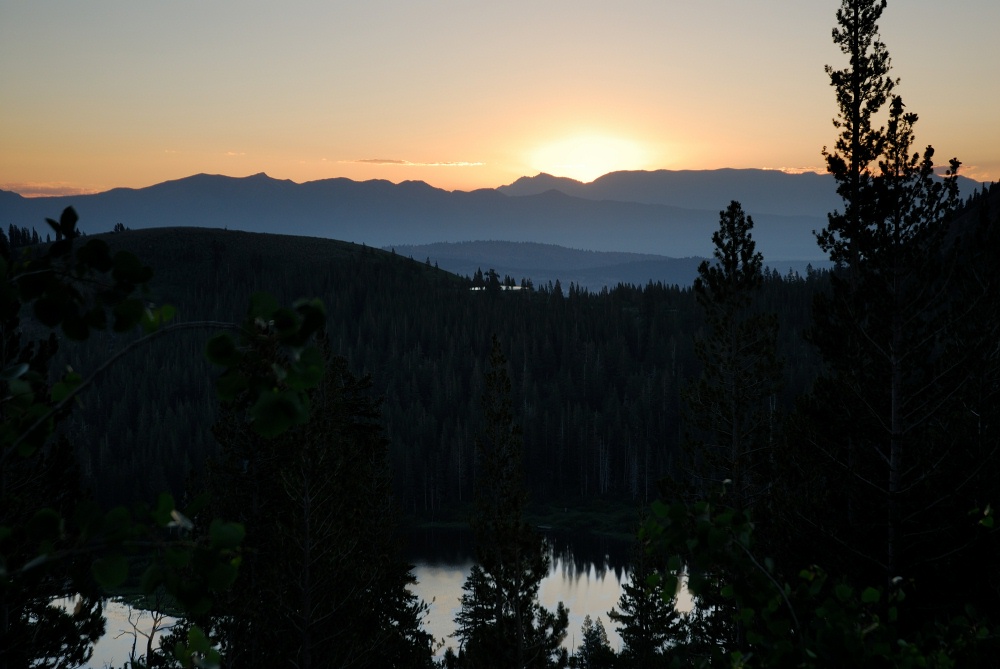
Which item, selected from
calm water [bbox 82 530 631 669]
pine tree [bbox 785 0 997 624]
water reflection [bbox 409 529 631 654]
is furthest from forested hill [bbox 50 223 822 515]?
pine tree [bbox 785 0 997 624]

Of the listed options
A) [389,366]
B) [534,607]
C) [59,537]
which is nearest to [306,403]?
[59,537]

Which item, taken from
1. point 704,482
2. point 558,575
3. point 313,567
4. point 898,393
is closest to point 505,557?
point 313,567

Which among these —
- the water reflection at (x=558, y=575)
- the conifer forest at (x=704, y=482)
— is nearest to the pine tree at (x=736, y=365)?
the conifer forest at (x=704, y=482)

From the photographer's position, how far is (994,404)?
22.0 meters

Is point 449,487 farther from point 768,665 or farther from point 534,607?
point 768,665

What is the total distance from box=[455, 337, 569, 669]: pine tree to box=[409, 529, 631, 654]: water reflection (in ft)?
125

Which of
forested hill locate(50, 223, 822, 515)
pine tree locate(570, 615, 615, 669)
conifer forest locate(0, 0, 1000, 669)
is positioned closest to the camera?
conifer forest locate(0, 0, 1000, 669)

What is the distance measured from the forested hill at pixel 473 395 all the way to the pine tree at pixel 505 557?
66.8m

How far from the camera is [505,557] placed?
24000 millimetres

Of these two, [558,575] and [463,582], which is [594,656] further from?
[558,575]

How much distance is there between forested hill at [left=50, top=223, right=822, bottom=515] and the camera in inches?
4675

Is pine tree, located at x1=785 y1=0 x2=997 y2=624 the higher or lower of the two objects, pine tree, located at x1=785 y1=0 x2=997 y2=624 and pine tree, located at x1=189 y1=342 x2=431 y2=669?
the higher

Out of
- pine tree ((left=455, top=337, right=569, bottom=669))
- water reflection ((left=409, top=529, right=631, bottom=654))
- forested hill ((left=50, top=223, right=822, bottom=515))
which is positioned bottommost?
water reflection ((left=409, top=529, right=631, bottom=654))

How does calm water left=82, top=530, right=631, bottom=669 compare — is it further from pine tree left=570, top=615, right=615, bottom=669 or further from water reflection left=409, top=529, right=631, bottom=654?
pine tree left=570, top=615, right=615, bottom=669
